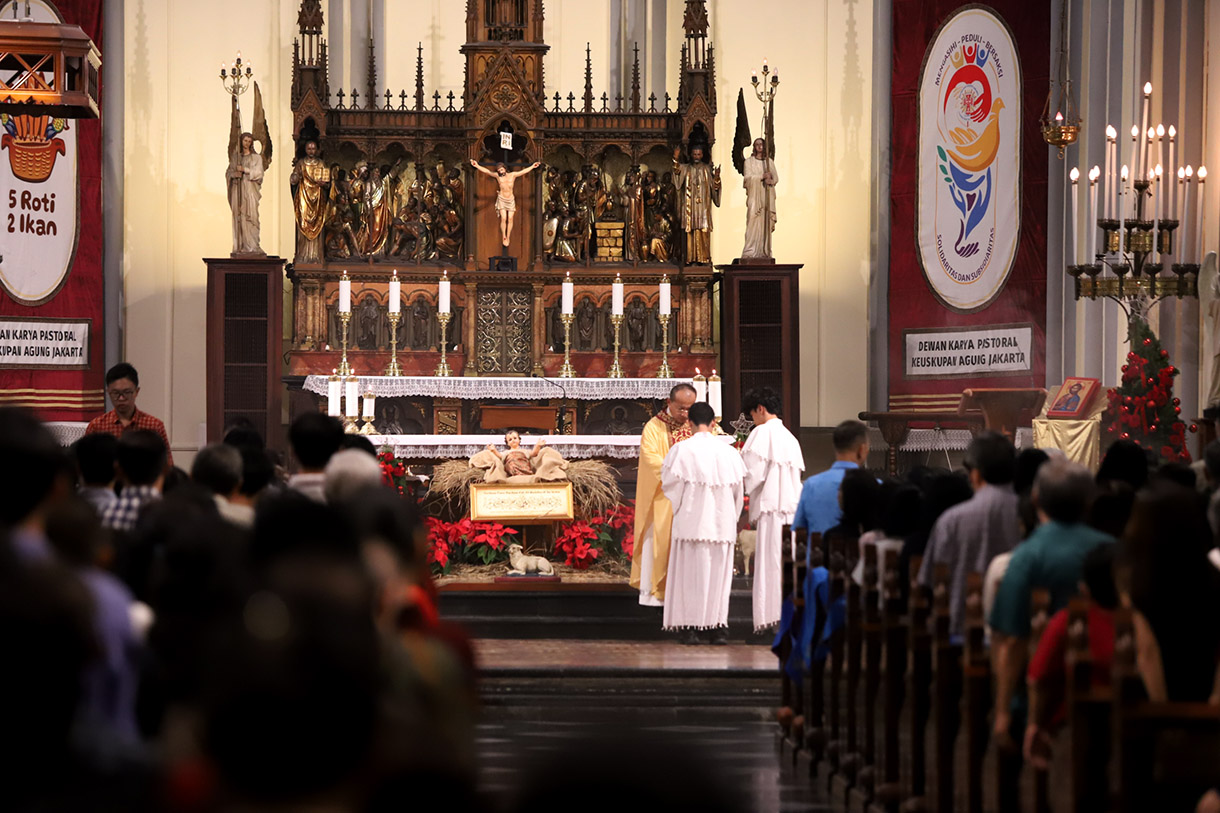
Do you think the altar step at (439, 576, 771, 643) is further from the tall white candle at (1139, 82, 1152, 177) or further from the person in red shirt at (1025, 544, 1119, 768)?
the person in red shirt at (1025, 544, 1119, 768)

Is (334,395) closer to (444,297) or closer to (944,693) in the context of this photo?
(444,297)

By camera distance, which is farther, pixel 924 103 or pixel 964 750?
pixel 924 103

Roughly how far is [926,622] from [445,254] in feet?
33.0

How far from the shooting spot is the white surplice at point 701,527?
392 inches

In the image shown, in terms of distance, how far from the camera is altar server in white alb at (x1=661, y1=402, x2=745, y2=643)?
9.96 m

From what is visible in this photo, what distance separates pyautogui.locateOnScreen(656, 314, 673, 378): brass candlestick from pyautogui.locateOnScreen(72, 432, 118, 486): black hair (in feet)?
27.7

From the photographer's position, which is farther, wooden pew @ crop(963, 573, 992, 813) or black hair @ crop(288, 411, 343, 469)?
black hair @ crop(288, 411, 343, 469)

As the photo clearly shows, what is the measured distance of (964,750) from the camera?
5.44m

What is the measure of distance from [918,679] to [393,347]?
9.04 metres

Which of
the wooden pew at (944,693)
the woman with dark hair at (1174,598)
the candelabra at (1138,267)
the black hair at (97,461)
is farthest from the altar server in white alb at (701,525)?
the woman with dark hair at (1174,598)

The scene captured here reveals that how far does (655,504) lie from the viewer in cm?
1054

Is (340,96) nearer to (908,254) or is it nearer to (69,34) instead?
(908,254)

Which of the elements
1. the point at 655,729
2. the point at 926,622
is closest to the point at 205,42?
the point at 655,729

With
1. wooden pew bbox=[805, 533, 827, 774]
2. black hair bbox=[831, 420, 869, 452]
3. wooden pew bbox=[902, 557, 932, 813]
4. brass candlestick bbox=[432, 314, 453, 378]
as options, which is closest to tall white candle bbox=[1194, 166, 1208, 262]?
black hair bbox=[831, 420, 869, 452]
